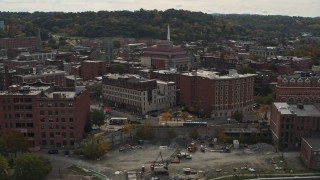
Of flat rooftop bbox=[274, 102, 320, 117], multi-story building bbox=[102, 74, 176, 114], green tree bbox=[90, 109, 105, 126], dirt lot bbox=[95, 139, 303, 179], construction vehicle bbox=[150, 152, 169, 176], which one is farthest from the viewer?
multi-story building bbox=[102, 74, 176, 114]

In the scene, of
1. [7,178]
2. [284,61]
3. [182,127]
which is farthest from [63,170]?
[284,61]

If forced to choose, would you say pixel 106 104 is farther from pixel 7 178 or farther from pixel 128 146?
pixel 7 178

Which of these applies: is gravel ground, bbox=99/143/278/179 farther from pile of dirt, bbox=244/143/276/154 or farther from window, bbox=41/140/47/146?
window, bbox=41/140/47/146

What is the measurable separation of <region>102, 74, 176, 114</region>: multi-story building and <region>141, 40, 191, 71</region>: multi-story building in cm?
2758

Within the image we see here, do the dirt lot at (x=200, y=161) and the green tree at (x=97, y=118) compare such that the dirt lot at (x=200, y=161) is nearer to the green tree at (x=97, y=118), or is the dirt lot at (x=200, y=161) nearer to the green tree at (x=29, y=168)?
the green tree at (x=29, y=168)

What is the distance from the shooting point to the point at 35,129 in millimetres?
70562

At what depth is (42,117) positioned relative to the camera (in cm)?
7031

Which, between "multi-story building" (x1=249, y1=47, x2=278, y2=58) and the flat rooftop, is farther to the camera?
"multi-story building" (x1=249, y1=47, x2=278, y2=58)

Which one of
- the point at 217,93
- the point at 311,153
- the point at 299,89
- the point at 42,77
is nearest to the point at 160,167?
the point at 311,153

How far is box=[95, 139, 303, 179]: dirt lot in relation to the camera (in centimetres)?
6232

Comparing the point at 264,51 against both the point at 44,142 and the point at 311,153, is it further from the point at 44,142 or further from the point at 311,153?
the point at 44,142

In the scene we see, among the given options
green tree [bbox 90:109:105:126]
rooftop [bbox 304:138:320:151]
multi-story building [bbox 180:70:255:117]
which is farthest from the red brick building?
rooftop [bbox 304:138:320:151]

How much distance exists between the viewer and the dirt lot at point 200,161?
62.3 m

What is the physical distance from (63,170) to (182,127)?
23663 millimetres
